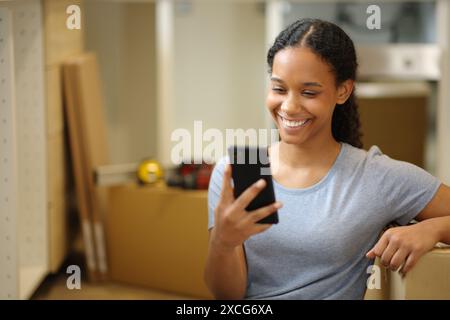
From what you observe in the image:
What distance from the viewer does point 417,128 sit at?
Result: 8.35ft

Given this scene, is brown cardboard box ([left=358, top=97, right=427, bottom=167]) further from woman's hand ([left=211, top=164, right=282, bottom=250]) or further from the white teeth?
woman's hand ([left=211, top=164, right=282, bottom=250])

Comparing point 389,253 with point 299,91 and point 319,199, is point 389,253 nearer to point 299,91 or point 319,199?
point 319,199

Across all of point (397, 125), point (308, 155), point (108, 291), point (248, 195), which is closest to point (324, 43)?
point (308, 155)

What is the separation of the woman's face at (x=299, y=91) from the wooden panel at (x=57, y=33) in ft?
3.61

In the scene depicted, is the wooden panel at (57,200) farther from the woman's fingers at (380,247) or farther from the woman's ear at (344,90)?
the woman's fingers at (380,247)

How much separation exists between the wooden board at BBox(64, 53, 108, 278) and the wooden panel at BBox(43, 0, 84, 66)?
0.14 ft

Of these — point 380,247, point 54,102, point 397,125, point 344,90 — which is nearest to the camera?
point 380,247

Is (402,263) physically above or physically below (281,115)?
below

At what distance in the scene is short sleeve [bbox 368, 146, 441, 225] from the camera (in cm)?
104

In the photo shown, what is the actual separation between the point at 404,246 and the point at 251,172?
24 cm

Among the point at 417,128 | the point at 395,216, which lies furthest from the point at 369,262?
the point at 417,128

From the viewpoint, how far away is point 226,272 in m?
1.02
